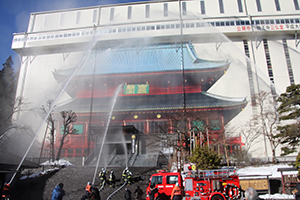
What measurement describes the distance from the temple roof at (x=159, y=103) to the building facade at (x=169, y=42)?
89cm

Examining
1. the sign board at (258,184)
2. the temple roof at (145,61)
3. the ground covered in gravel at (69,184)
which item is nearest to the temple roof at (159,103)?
the temple roof at (145,61)

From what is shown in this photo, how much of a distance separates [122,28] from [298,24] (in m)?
31.7

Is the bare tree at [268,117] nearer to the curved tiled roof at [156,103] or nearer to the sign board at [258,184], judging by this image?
the curved tiled roof at [156,103]

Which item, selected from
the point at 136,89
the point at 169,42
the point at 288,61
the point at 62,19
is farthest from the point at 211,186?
the point at 62,19

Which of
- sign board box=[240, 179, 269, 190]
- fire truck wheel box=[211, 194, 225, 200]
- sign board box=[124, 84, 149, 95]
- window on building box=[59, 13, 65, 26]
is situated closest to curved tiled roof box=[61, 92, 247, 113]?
sign board box=[124, 84, 149, 95]

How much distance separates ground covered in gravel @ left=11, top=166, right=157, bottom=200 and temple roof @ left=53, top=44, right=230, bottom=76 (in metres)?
17.9

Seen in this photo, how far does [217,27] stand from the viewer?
3884cm

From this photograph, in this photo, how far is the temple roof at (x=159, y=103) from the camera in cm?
2898

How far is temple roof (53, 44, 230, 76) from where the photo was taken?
3369cm

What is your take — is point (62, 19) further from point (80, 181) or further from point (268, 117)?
point (268, 117)

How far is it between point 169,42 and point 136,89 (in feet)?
42.1

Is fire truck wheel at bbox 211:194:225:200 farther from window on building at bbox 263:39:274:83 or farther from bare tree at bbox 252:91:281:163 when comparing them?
window on building at bbox 263:39:274:83

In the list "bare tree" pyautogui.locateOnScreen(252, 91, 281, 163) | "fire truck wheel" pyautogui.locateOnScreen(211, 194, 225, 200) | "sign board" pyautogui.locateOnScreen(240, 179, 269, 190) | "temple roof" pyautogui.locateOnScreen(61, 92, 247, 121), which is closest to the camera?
"fire truck wheel" pyautogui.locateOnScreen(211, 194, 225, 200)

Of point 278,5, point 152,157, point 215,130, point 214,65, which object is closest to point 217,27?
point 214,65
